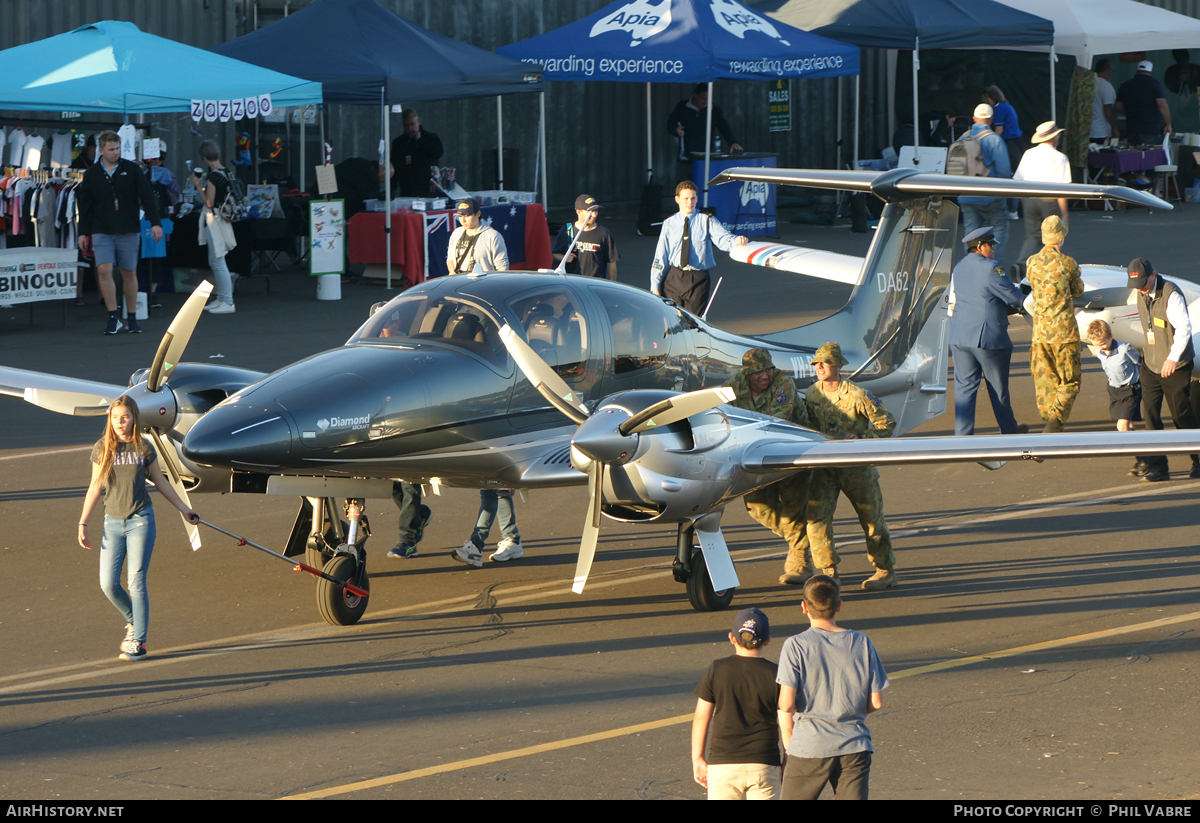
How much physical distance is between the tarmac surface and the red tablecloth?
948cm

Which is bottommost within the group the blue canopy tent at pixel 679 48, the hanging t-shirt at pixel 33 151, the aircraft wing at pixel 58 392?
the aircraft wing at pixel 58 392

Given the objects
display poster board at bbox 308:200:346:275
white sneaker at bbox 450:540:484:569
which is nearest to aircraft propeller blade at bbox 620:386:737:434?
white sneaker at bbox 450:540:484:569

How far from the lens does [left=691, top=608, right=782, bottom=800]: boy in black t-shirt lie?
5.68 m

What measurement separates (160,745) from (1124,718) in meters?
5.12

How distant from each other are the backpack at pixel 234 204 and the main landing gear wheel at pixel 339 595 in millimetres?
12574

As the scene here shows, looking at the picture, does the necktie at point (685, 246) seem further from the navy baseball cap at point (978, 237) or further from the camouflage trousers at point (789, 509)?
the camouflage trousers at point (789, 509)

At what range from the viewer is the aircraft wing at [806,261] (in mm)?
15320

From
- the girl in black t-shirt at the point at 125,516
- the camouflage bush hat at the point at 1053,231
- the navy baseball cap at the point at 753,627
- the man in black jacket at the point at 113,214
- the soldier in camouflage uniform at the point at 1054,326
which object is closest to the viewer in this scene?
the navy baseball cap at the point at 753,627

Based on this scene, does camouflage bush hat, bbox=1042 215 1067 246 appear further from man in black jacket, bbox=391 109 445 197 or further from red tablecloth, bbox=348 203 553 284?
man in black jacket, bbox=391 109 445 197

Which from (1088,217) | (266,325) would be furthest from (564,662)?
(1088,217)

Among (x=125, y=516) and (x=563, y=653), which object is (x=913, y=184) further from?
(x=125, y=516)

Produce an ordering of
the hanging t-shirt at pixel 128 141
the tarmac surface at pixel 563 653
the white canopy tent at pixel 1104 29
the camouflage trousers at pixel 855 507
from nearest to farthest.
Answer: the tarmac surface at pixel 563 653 < the camouflage trousers at pixel 855 507 < the hanging t-shirt at pixel 128 141 < the white canopy tent at pixel 1104 29

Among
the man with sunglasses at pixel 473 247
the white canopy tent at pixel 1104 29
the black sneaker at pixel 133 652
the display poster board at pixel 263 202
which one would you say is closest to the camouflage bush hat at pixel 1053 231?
the man with sunglasses at pixel 473 247
